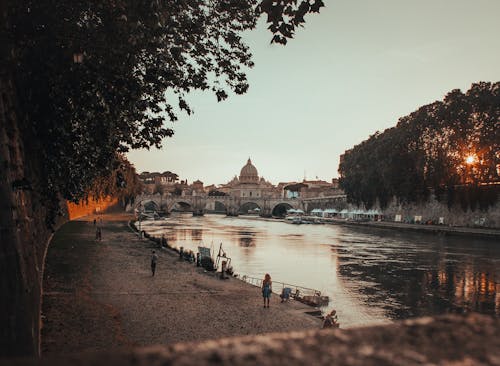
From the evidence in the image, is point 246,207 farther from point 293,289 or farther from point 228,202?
point 293,289

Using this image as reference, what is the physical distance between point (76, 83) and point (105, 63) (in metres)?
0.72

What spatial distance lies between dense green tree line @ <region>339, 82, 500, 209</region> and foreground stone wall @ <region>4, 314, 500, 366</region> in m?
56.1

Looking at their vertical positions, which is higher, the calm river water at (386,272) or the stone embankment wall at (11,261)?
the stone embankment wall at (11,261)

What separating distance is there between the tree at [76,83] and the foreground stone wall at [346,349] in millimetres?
5368

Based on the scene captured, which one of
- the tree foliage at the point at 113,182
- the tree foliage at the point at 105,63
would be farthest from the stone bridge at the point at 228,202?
the tree foliage at the point at 105,63

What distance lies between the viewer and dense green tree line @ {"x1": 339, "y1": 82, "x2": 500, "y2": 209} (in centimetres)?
5253

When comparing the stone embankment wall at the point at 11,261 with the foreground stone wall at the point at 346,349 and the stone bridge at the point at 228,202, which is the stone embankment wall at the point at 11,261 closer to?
the foreground stone wall at the point at 346,349

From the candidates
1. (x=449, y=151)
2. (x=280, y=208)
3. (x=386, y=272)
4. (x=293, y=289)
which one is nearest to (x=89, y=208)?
(x=449, y=151)

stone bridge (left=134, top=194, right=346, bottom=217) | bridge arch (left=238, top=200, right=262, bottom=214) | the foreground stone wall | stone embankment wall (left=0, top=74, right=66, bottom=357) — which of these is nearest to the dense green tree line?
stone embankment wall (left=0, top=74, right=66, bottom=357)

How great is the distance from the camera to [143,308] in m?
15.9

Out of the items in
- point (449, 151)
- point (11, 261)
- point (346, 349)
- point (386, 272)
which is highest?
point (449, 151)

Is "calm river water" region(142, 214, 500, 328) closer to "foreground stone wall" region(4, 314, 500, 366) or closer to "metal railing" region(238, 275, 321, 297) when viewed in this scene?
"metal railing" region(238, 275, 321, 297)

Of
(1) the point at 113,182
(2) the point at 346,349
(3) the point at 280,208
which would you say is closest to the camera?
(2) the point at 346,349

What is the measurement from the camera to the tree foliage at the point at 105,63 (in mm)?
7496
